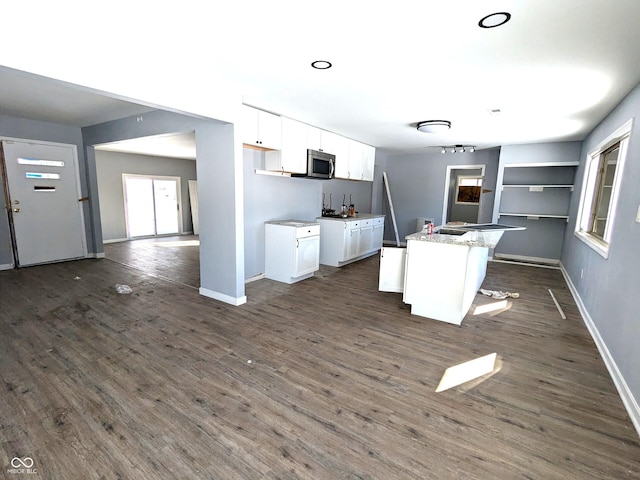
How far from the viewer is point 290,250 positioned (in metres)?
4.28

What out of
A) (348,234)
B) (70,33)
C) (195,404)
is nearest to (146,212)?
(348,234)

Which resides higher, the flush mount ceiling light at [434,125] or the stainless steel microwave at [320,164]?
the flush mount ceiling light at [434,125]

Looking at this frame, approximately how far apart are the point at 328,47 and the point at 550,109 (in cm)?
291

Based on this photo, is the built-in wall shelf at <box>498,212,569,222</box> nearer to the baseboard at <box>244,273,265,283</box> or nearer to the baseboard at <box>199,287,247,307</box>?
the baseboard at <box>244,273,265,283</box>

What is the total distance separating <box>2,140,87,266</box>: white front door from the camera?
478cm

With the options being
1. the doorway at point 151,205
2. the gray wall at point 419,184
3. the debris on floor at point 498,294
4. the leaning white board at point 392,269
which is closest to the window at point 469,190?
the gray wall at point 419,184

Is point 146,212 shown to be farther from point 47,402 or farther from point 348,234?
point 47,402

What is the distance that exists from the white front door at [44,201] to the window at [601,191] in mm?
7646

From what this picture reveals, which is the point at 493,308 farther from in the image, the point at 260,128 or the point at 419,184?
the point at 419,184

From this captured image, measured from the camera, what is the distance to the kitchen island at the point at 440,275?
3.02 m

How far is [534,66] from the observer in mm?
2375

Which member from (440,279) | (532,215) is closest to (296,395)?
(440,279)

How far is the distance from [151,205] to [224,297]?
599cm

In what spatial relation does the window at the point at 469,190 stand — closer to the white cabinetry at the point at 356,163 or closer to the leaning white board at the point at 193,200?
the white cabinetry at the point at 356,163
